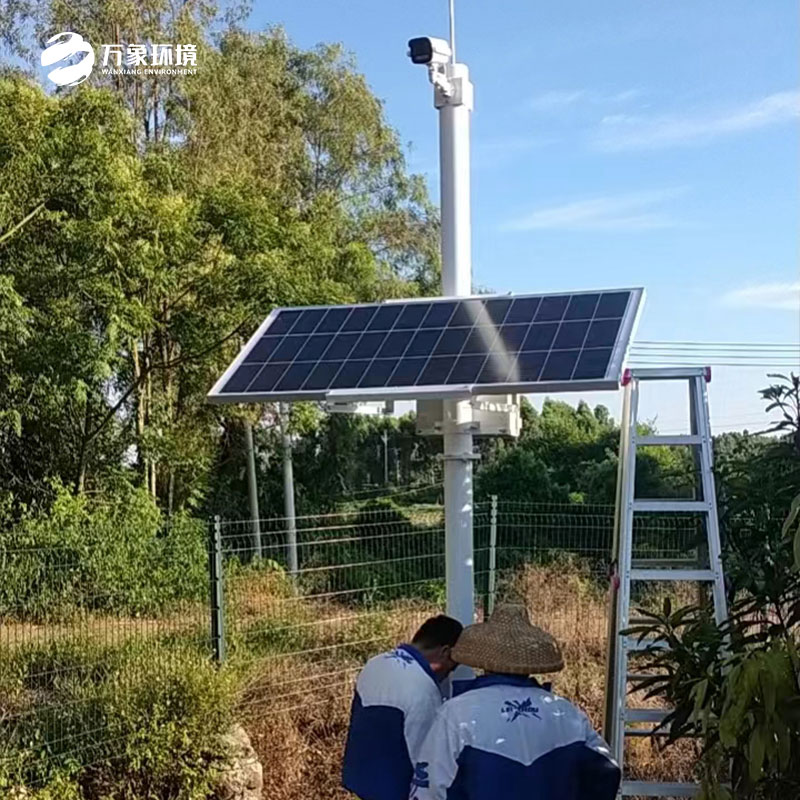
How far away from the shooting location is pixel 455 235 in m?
4.22

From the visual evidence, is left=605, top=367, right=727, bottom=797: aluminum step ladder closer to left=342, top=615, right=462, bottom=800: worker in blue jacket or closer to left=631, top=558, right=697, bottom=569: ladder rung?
left=631, top=558, right=697, bottom=569: ladder rung

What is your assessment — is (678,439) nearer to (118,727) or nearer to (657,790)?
(657,790)

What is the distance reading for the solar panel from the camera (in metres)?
3.81

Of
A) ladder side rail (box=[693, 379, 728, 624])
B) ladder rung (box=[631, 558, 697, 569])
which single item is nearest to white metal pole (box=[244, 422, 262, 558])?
ladder rung (box=[631, 558, 697, 569])

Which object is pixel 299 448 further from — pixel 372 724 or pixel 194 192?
pixel 372 724

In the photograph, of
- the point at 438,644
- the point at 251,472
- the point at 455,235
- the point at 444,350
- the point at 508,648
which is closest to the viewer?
the point at 508,648

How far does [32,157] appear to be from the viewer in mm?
9273

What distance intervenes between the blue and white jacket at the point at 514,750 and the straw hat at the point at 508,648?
0.05 metres

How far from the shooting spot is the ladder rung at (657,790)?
12.1 ft

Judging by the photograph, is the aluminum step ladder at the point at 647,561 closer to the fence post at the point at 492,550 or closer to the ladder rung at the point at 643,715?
the ladder rung at the point at 643,715

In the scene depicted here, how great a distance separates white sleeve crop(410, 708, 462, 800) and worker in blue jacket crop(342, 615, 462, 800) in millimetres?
336

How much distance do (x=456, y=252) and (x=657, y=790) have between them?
7.02ft

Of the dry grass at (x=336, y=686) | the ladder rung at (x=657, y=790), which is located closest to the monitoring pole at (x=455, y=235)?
the ladder rung at (x=657, y=790)

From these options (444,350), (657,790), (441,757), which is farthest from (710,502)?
(441,757)
